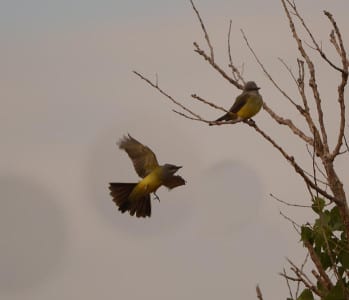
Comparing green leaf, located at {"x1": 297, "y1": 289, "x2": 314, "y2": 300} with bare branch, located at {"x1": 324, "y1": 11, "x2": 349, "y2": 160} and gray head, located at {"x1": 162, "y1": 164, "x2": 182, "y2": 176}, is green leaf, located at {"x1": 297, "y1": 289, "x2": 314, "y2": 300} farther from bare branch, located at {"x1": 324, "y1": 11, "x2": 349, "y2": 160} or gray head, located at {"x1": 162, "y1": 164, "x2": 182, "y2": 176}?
gray head, located at {"x1": 162, "y1": 164, "x2": 182, "y2": 176}

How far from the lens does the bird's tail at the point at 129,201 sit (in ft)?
30.4

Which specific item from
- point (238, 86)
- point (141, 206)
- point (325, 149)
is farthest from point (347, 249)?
point (141, 206)

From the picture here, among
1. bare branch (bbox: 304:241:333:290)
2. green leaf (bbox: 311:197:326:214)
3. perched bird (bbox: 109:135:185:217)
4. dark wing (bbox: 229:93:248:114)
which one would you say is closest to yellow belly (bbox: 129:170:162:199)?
perched bird (bbox: 109:135:185:217)

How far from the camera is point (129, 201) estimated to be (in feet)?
30.5

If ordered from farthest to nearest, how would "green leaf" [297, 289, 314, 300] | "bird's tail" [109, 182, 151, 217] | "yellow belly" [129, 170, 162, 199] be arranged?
1. "bird's tail" [109, 182, 151, 217]
2. "yellow belly" [129, 170, 162, 199]
3. "green leaf" [297, 289, 314, 300]

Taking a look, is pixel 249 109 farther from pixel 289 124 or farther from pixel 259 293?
pixel 259 293

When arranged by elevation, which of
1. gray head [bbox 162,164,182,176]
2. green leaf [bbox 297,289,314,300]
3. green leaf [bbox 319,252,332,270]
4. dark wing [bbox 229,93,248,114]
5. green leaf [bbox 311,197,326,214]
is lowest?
green leaf [bbox 297,289,314,300]

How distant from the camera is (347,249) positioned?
669 centimetres

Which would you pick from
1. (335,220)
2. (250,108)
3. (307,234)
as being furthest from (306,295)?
(250,108)

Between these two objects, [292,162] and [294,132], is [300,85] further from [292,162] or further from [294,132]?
[292,162]

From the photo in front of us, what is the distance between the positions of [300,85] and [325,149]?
0.82 m

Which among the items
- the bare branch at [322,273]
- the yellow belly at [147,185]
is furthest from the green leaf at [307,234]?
the yellow belly at [147,185]

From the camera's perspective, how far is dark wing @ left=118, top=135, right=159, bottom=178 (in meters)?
9.20

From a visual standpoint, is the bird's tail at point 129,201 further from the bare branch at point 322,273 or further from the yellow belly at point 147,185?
the bare branch at point 322,273
